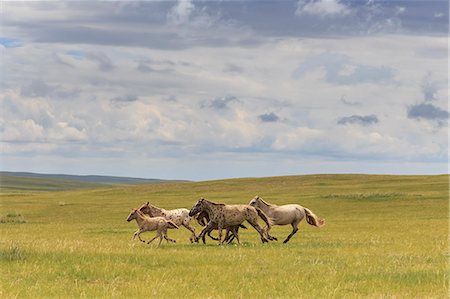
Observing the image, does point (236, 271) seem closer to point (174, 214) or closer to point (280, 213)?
point (280, 213)

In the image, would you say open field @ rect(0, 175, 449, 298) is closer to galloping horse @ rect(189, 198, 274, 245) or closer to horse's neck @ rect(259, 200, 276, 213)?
galloping horse @ rect(189, 198, 274, 245)

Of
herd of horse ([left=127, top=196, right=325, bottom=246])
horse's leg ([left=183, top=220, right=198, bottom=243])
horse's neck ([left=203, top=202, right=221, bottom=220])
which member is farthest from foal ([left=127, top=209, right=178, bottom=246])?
horse's neck ([left=203, top=202, right=221, bottom=220])

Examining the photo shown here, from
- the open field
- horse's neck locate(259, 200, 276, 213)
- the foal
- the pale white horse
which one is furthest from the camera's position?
horse's neck locate(259, 200, 276, 213)

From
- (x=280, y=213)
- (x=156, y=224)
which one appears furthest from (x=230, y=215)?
(x=156, y=224)

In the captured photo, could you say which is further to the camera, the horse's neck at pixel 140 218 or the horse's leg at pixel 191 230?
the horse's neck at pixel 140 218

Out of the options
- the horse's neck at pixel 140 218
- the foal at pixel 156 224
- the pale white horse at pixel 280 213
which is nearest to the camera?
the foal at pixel 156 224

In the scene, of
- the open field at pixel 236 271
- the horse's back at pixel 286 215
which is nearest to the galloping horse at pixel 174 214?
the horse's back at pixel 286 215

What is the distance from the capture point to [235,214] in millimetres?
23484

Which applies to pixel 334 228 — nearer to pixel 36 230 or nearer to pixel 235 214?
pixel 235 214

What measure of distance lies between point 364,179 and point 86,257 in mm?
85762

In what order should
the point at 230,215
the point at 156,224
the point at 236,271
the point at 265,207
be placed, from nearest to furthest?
the point at 236,271
the point at 230,215
the point at 156,224
the point at 265,207

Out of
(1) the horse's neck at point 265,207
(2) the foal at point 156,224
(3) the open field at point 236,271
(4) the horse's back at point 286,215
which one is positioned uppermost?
(1) the horse's neck at point 265,207

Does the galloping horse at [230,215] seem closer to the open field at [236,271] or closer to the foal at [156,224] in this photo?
the open field at [236,271]

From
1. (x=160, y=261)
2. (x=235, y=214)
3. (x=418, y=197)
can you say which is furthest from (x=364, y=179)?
(x=160, y=261)
